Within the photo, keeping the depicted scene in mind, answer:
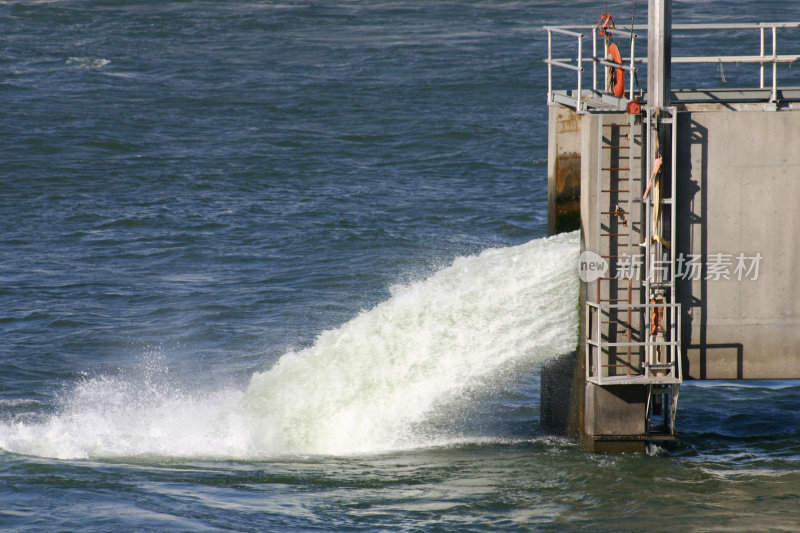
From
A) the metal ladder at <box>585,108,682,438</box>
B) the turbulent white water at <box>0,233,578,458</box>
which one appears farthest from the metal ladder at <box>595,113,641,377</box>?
the turbulent white water at <box>0,233,578,458</box>


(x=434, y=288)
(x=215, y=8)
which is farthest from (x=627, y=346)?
(x=215, y=8)

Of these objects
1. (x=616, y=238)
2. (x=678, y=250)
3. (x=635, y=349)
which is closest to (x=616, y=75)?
(x=616, y=238)

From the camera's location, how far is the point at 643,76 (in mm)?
42688

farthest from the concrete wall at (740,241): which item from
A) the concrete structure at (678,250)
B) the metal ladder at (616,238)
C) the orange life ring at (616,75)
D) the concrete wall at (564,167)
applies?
the concrete wall at (564,167)

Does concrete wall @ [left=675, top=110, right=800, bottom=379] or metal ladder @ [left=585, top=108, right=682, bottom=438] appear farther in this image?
concrete wall @ [left=675, top=110, right=800, bottom=379]

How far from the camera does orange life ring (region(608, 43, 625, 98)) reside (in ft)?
53.2

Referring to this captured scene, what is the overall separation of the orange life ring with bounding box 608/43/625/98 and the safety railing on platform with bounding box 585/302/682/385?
3.54 metres

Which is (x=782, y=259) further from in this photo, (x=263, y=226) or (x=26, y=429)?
(x=263, y=226)

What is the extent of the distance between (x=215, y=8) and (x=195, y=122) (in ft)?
75.0

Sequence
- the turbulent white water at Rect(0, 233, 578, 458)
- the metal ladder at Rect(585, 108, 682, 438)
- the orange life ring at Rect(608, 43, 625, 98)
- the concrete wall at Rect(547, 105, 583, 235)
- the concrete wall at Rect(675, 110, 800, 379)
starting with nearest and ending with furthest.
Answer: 1. the metal ladder at Rect(585, 108, 682, 438)
2. the concrete wall at Rect(675, 110, 800, 379)
3. the orange life ring at Rect(608, 43, 625, 98)
4. the turbulent white water at Rect(0, 233, 578, 458)
5. the concrete wall at Rect(547, 105, 583, 235)

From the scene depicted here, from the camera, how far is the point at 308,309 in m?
25.3

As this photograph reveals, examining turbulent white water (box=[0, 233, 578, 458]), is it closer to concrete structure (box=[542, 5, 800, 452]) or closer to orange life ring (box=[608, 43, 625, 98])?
concrete structure (box=[542, 5, 800, 452])

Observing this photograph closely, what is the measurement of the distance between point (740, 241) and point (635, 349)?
2.26 metres

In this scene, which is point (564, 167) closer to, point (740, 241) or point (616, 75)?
point (616, 75)
